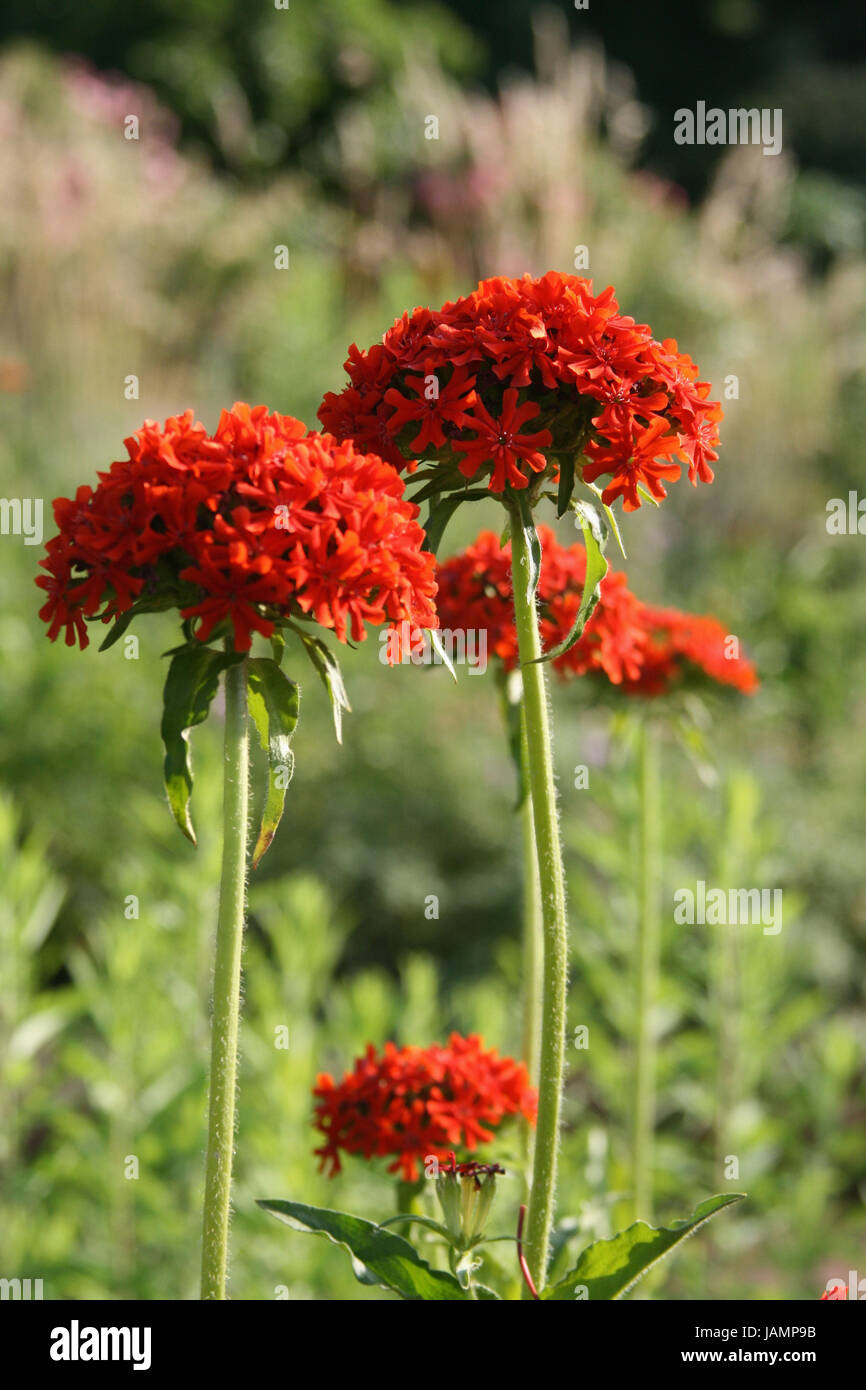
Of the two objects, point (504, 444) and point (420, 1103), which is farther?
point (420, 1103)

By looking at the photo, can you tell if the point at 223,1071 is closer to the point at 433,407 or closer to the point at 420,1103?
the point at 420,1103

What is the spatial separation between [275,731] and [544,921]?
0.25 m

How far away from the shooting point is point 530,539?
1037 millimetres

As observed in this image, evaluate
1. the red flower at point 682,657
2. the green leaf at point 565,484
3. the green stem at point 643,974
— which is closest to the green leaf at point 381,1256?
the green leaf at point 565,484

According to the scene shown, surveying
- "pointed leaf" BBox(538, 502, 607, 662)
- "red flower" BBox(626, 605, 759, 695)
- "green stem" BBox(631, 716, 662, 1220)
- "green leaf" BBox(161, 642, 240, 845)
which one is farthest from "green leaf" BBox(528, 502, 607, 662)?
"green stem" BBox(631, 716, 662, 1220)

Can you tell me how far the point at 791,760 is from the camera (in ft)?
16.2

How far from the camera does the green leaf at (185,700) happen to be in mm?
954

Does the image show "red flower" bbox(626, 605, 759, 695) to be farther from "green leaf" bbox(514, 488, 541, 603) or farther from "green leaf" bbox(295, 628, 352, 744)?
"green leaf" bbox(295, 628, 352, 744)

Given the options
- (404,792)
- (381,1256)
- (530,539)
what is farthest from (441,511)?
(404,792)

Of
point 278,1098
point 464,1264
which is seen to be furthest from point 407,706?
point 464,1264

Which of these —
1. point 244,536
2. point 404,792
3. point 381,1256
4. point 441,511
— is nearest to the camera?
point 244,536

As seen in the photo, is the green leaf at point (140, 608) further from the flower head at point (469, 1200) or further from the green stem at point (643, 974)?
the green stem at point (643, 974)

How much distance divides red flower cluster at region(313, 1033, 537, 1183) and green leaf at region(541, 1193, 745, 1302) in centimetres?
25

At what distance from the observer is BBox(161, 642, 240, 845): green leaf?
954 mm
